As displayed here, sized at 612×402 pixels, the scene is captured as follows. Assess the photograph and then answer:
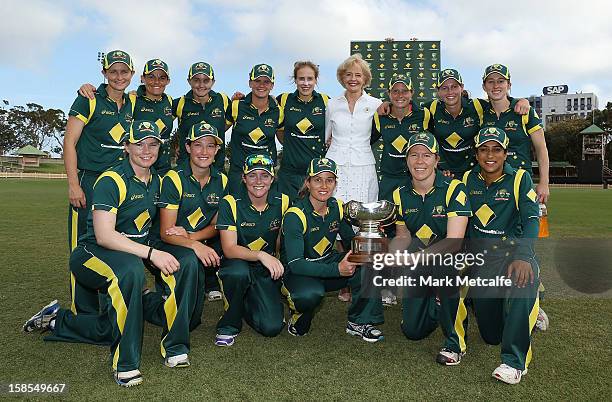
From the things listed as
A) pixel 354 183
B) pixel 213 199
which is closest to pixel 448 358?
pixel 354 183

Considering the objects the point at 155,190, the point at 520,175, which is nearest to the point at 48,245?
the point at 155,190

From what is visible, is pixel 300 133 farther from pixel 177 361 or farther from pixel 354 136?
pixel 177 361

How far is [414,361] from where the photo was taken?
4023mm

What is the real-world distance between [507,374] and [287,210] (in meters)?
2.22

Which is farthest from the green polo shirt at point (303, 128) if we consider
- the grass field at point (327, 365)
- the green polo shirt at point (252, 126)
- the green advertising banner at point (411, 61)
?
the green advertising banner at point (411, 61)

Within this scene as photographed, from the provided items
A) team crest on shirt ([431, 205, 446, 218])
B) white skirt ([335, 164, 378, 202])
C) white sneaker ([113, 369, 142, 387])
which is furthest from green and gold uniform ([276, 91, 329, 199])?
white sneaker ([113, 369, 142, 387])

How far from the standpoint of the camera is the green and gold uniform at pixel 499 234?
3.99 metres

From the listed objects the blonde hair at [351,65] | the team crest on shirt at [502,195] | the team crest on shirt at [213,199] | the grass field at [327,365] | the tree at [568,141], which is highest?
the tree at [568,141]

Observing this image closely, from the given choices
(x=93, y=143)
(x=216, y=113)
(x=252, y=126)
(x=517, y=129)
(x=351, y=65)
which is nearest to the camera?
(x=93, y=143)

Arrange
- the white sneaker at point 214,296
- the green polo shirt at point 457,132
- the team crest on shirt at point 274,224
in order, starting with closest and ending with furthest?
the team crest on shirt at point 274,224
the green polo shirt at point 457,132
the white sneaker at point 214,296

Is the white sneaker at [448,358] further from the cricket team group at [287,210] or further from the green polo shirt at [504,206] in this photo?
the green polo shirt at [504,206]

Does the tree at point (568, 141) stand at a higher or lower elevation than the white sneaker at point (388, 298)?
higher

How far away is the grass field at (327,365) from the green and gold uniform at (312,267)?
247 mm

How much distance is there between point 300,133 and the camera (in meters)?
6.00
